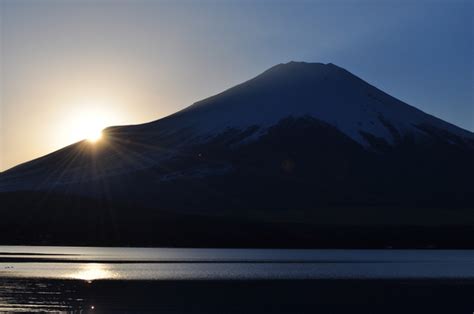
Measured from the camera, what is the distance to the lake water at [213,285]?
52.8 meters

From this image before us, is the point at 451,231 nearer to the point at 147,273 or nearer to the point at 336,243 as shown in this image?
the point at 336,243

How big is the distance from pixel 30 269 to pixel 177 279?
Result: 1729 centimetres

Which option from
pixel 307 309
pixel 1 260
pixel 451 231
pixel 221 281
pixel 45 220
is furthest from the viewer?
pixel 451 231

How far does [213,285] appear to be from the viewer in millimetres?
68938

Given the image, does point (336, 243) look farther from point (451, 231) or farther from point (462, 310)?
point (462, 310)

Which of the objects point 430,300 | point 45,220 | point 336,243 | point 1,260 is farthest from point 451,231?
point 430,300

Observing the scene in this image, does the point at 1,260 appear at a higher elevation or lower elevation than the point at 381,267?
higher

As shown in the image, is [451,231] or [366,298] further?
[451,231]

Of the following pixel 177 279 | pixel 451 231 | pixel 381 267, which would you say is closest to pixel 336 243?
pixel 451 231

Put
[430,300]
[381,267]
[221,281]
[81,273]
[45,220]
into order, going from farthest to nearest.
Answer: [45,220]
[381,267]
[81,273]
[221,281]
[430,300]

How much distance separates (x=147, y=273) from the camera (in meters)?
81.8

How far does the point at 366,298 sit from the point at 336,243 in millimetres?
117438

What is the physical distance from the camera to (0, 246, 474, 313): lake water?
173 feet

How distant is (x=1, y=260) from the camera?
96125mm
